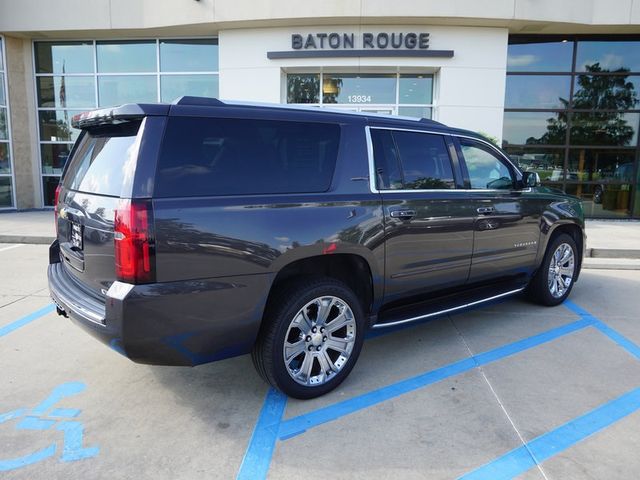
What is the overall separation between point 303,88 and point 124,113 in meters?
10.3

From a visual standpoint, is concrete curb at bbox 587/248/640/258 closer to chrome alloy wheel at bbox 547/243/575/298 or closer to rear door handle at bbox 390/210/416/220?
chrome alloy wheel at bbox 547/243/575/298

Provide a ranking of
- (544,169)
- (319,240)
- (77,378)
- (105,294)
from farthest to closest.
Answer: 1. (544,169)
2. (77,378)
3. (319,240)
4. (105,294)

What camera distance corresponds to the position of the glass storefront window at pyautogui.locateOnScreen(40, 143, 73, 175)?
14.3 m

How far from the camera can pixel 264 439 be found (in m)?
2.95

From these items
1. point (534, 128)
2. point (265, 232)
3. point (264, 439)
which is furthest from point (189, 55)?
point (264, 439)

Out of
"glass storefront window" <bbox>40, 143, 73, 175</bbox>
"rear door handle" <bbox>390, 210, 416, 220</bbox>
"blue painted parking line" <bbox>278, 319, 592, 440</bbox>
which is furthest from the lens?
"glass storefront window" <bbox>40, 143, 73, 175</bbox>

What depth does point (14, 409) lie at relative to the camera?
3256 mm

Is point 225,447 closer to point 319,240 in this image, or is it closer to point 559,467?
point 319,240

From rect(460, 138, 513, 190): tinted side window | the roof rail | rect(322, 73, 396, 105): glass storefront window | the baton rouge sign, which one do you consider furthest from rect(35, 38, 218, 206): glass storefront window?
the roof rail

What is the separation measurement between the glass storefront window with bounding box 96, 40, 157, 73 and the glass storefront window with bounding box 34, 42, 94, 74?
37 centimetres

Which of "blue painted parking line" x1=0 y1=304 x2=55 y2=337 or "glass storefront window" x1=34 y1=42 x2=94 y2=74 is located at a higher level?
"glass storefront window" x1=34 y1=42 x2=94 y2=74

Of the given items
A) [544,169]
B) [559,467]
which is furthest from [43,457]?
[544,169]

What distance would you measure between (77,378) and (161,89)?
11.4m

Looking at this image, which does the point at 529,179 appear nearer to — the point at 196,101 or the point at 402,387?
the point at 402,387
